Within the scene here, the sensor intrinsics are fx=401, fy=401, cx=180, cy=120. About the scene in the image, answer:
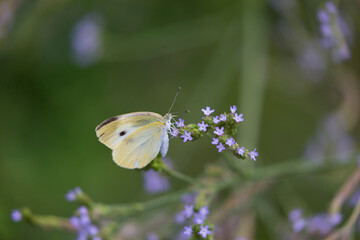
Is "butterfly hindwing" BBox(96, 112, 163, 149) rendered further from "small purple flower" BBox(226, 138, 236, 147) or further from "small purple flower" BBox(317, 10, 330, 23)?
"small purple flower" BBox(317, 10, 330, 23)

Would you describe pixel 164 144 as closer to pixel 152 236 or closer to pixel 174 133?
pixel 174 133

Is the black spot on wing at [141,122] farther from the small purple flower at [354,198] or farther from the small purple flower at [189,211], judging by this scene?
the small purple flower at [354,198]

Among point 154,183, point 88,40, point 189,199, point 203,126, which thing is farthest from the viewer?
point 88,40

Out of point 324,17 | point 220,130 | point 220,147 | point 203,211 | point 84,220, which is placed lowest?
point 203,211

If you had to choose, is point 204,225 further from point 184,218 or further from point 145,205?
point 145,205

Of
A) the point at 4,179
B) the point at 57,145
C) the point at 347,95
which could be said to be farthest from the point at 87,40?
the point at 347,95

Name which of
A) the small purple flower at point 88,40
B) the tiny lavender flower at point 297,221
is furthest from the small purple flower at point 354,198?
the small purple flower at point 88,40

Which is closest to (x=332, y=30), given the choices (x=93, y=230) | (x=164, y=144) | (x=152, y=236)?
(x=164, y=144)
